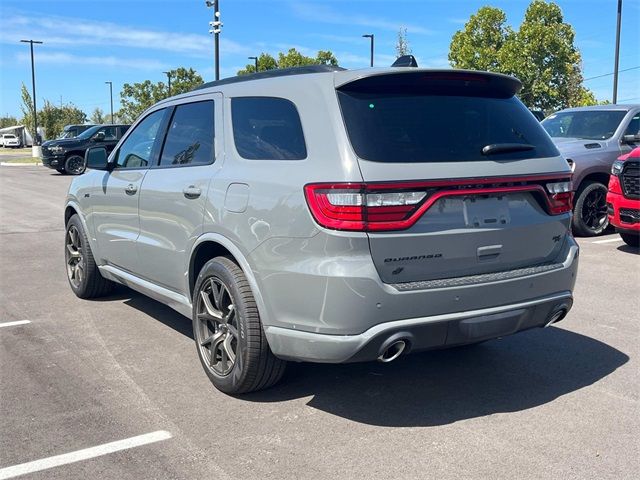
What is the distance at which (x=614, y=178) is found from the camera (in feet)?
27.6

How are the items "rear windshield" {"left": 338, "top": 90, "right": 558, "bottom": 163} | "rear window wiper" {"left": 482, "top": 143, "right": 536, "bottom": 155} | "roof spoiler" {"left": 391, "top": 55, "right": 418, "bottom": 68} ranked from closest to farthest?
"rear windshield" {"left": 338, "top": 90, "right": 558, "bottom": 163} < "rear window wiper" {"left": 482, "top": 143, "right": 536, "bottom": 155} < "roof spoiler" {"left": 391, "top": 55, "right": 418, "bottom": 68}

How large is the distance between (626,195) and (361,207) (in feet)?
19.9

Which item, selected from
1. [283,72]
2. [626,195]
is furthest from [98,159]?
[626,195]

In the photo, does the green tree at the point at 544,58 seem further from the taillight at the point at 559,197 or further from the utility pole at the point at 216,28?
the taillight at the point at 559,197

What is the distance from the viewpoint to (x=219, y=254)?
415cm

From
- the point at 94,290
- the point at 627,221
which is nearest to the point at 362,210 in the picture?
the point at 94,290

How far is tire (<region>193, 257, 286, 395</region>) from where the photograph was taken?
145 inches

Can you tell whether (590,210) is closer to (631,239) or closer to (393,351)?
(631,239)

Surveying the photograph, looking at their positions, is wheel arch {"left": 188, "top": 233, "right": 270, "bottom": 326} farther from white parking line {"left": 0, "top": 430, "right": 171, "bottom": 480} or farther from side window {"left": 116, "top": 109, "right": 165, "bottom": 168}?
side window {"left": 116, "top": 109, "right": 165, "bottom": 168}

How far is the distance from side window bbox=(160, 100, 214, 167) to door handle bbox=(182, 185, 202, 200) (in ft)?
0.58

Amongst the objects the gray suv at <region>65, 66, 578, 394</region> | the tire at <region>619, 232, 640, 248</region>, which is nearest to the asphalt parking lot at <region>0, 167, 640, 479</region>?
the gray suv at <region>65, 66, 578, 394</region>

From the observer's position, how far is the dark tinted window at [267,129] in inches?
142

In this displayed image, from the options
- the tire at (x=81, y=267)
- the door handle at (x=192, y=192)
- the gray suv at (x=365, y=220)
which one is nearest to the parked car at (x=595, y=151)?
the gray suv at (x=365, y=220)

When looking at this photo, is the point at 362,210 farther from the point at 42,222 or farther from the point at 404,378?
the point at 42,222
